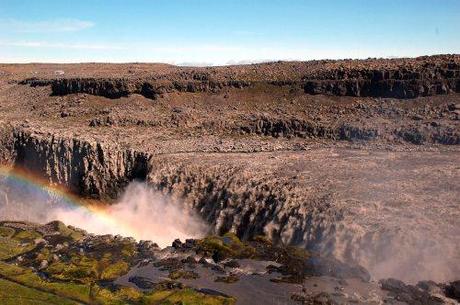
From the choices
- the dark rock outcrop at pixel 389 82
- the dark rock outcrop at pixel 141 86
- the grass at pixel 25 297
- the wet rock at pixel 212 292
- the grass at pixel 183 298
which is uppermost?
the dark rock outcrop at pixel 389 82

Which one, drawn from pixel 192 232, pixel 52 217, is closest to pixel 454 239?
pixel 192 232

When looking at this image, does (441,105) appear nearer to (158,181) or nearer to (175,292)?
(158,181)

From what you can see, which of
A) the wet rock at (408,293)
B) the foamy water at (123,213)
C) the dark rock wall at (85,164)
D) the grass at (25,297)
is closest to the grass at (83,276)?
the grass at (25,297)

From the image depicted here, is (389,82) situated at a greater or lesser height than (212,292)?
greater

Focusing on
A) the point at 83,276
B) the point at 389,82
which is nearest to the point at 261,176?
the point at 83,276

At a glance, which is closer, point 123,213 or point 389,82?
point 123,213

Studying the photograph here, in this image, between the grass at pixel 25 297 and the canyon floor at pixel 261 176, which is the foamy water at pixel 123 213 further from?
the grass at pixel 25 297

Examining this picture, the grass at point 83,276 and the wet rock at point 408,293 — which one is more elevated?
the wet rock at point 408,293

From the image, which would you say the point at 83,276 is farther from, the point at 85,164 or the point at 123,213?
the point at 85,164
